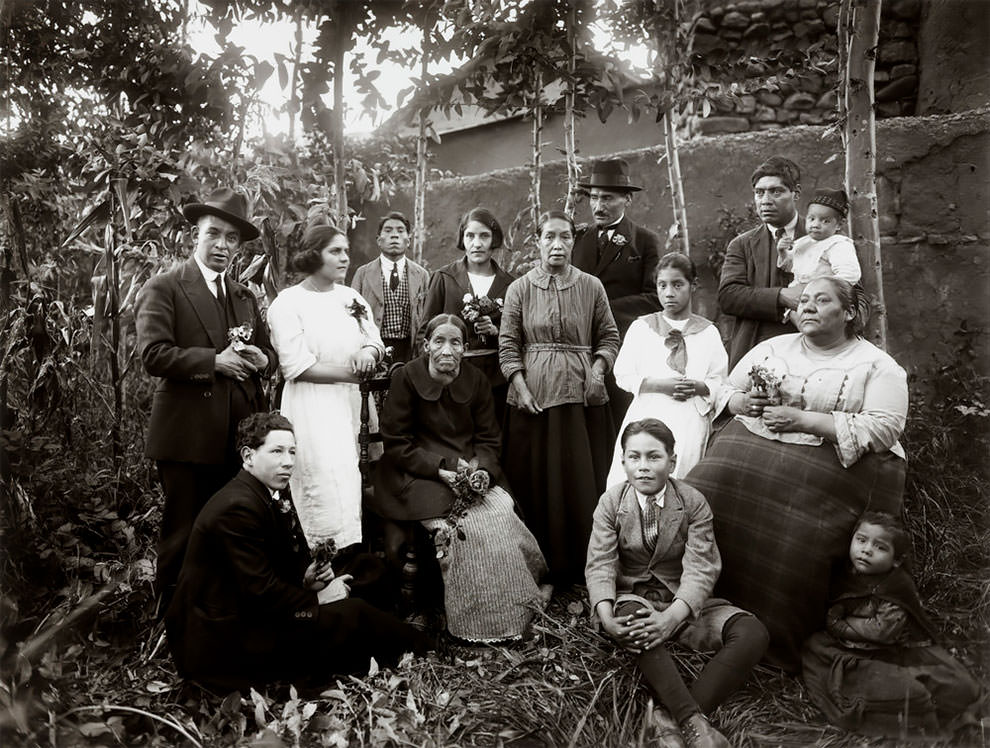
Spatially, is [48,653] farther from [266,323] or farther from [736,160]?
[736,160]

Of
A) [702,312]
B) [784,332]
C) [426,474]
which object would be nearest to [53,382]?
[426,474]

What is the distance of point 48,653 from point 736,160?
18.8 ft

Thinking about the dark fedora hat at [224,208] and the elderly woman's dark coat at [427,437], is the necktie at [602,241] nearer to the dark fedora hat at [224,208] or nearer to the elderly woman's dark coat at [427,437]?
the elderly woman's dark coat at [427,437]

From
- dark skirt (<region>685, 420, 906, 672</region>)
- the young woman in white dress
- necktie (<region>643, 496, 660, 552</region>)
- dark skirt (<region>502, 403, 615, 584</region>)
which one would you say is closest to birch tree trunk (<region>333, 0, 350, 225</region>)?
dark skirt (<region>502, 403, 615, 584</region>)

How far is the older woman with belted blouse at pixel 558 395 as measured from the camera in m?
4.64

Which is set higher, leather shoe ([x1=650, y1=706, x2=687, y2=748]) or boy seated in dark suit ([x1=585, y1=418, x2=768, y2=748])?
boy seated in dark suit ([x1=585, y1=418, x2=768, y2=748])

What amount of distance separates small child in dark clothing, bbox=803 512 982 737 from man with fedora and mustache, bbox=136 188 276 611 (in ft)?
9.35

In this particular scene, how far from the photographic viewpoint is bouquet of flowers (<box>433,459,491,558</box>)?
415 cm

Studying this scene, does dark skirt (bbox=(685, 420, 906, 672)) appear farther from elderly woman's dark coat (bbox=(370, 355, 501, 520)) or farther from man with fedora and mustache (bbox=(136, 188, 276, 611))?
man with fedora and mustache (bbox=(136, 188, 276, 611))

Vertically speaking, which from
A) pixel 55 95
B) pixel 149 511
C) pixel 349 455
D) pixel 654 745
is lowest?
pixel 654 745

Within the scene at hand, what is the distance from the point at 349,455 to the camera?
4.28 meters

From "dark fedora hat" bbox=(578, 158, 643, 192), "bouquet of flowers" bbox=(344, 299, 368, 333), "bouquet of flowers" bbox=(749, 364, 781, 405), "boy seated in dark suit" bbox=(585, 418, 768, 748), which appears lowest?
"boy seated in dark suit" bbox=(585, 418, 768, 748)

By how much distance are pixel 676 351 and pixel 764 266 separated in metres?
0.77

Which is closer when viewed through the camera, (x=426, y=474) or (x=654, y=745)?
(x=654, y=745)
